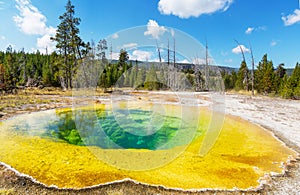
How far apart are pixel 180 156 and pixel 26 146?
527cm

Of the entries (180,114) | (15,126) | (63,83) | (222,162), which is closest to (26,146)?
(15,126)

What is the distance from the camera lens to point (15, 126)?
9.52 meters

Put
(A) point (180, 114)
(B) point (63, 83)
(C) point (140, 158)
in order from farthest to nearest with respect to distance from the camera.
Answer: (B) point (63, 83), (A) point (180, 114), (C) point (140, 158)

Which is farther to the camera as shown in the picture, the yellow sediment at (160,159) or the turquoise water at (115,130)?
the turquoise water at (115,130)

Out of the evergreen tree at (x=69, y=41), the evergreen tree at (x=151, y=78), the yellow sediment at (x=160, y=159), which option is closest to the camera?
the yellow sediment at (x=160, y=159)

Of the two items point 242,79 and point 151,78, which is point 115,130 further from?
point 242,79

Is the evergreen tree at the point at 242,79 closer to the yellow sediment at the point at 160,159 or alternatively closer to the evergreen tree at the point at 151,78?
the evergreen tree at the point at 151,78

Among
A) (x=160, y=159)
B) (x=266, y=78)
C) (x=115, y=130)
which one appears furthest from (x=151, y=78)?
(x=266, y=78)

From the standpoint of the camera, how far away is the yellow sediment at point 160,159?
15.8 feet

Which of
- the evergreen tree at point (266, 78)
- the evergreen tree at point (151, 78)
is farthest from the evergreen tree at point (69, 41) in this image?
the evergreen tree at point (266, 78)

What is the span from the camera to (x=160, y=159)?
6.17m

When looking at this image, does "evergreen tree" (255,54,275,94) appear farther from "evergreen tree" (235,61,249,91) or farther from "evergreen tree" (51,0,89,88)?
"evergreen tree" (51,0,89,88)

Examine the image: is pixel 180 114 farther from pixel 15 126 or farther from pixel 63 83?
pixel 63 83

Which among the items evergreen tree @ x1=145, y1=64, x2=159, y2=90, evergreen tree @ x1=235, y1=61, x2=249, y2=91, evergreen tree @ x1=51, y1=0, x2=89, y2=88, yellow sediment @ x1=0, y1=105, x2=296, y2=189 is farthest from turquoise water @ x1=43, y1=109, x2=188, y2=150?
evergreen tree @ x1=235, y1=61, x2=249, y2=91
